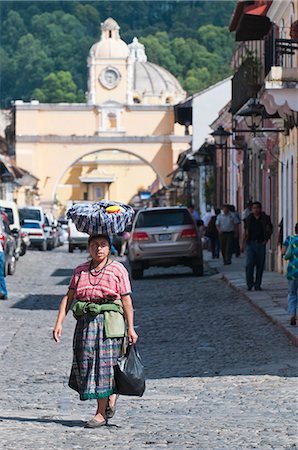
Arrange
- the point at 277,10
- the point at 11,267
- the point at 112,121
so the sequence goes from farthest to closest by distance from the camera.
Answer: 1. the point at 112,121
2. the point at 11,267
3. the point at 277,10

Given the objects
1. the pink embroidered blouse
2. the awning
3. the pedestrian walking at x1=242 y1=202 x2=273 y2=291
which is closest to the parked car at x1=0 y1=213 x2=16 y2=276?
the pedestrian walking at x1=242 y1=202 x2=273 y2=291

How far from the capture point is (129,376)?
10.8m

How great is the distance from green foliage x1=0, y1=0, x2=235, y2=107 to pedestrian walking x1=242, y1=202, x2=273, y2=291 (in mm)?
128968

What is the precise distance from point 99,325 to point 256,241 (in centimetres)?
Answer: 1470

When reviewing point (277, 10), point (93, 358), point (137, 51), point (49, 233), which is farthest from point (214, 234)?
point (137, 51)

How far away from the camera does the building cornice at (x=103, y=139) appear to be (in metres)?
105

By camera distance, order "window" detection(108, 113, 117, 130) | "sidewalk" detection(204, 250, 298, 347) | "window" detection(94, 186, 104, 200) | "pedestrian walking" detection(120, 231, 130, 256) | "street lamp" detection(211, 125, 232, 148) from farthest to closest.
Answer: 1. "window" detection(94, 186, 104, 200)
2. "window" detection(108, 113, 117, 130)
3. "pedestrian walking" detection(120, 231, 130, 256)
4. "street lamp" detection(211, 125, 232, 148)
5. "sidewalk" detection(204, 250, 298, 347)

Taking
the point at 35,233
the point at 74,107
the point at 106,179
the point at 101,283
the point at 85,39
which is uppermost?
the point at 85,39

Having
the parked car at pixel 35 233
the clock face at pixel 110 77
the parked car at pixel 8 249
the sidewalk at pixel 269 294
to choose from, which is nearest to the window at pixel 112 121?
the clock face at pixel 110 77

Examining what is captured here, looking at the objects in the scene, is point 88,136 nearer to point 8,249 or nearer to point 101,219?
point 8,249

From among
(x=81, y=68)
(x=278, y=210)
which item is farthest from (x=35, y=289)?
(x=81, y=68)

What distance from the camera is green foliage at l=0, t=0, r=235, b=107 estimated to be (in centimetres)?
16662

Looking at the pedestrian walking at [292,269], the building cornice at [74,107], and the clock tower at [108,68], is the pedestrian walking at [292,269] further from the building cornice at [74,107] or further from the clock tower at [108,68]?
the clock tower at [108,68]

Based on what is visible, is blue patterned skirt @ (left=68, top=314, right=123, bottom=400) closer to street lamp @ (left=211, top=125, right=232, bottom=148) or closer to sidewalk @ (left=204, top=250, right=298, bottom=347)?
sidewalk @ (left=204, top=250, right=298, bottom=347)
